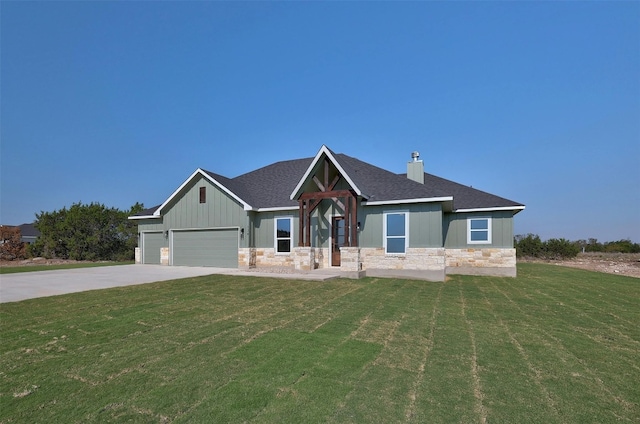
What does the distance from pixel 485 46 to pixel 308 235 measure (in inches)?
467

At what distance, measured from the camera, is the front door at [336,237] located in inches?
592

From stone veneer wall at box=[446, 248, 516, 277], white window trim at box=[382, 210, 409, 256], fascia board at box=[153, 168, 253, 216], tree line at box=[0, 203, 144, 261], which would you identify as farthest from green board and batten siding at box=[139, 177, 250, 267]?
tree line at box=[0, 203, 144, 261]

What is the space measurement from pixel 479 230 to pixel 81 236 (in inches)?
1195

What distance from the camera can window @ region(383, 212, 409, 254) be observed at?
13.5 meters

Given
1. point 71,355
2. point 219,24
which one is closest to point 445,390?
point 71,355

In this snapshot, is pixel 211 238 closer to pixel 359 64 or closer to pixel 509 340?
pixel 359 64

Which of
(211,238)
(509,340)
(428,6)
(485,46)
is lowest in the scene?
(509,340)

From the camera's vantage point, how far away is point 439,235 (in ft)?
42.0

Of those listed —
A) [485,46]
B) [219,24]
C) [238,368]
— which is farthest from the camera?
[219,24]

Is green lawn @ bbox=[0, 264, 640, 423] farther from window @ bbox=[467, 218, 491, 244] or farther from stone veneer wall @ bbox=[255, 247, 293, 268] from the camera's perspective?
stone veneer wall @ bbox=[255, 247, 293, 268]

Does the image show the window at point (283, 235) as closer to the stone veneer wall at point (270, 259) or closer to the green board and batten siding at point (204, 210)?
the stone veneer wall at point (270, 259)

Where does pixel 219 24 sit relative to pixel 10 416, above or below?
above

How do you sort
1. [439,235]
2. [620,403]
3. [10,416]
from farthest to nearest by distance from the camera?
[439,235] < [620,403] < [10,416]

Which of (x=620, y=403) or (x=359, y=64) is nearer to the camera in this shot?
(x=620, y=403)
